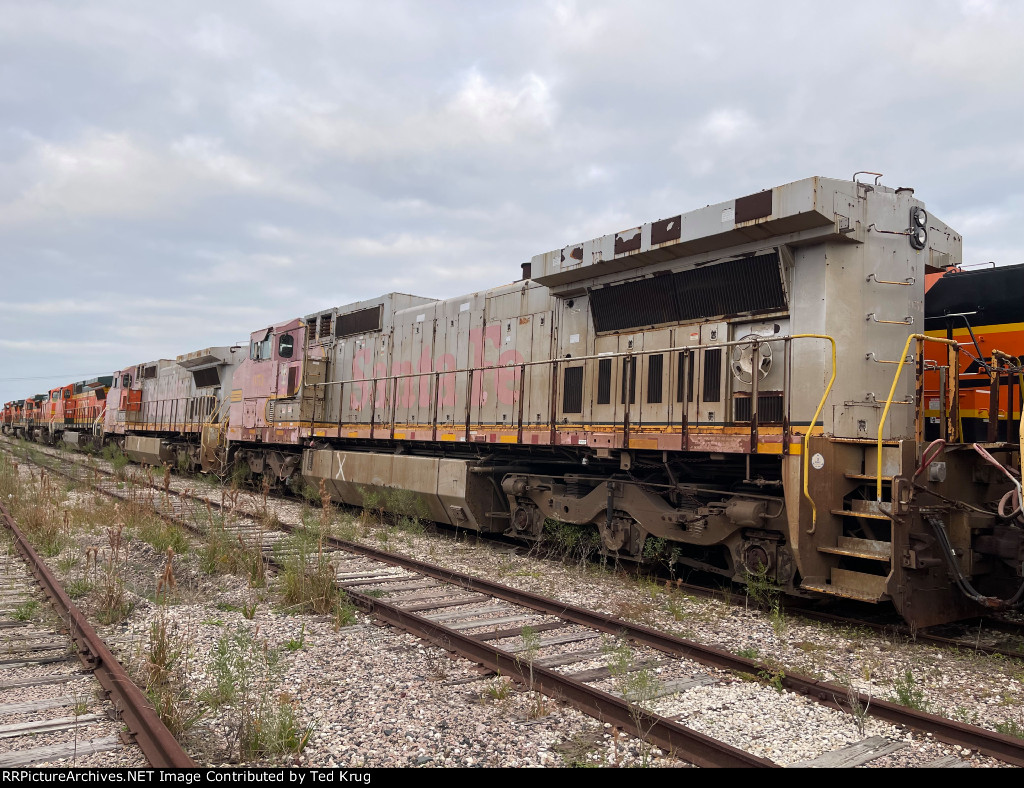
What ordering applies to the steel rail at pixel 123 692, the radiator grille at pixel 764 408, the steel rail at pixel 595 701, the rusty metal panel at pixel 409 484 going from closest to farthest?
the steel rail at pixel 123 692
the steel rail at pixel 595 701
the radiator grille at pixel 764 408
the rusty metal panel at pixel 409 484

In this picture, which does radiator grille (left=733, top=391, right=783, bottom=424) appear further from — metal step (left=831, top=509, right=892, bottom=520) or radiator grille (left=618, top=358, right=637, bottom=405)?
radiator grille (left=618, top=358, right=637, bottom=405)

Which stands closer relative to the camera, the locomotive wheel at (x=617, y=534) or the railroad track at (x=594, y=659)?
the railroad track at (x=594, y=659)

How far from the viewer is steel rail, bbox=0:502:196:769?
11.3 ft

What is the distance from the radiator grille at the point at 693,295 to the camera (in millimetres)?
7352

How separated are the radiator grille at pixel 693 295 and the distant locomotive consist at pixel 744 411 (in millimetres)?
21

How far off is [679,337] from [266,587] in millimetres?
5267

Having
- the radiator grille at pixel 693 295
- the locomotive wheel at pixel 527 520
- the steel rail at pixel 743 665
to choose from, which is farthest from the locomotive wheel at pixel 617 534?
the radiator grille at pixel 693 295

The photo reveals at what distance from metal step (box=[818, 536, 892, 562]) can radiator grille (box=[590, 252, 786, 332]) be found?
7.80ft

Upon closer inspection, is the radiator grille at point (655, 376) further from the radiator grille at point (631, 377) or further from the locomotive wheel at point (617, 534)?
the locomotive wheel at point (617, 534)

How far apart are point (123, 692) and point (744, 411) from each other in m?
5.92

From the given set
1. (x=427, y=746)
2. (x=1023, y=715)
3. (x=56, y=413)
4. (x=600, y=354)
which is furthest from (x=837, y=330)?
(x=56, y=413)

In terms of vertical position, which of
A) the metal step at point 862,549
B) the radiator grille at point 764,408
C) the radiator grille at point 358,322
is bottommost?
the metal step at point 862,549

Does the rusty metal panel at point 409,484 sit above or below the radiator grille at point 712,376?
below

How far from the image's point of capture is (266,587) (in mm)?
7453
